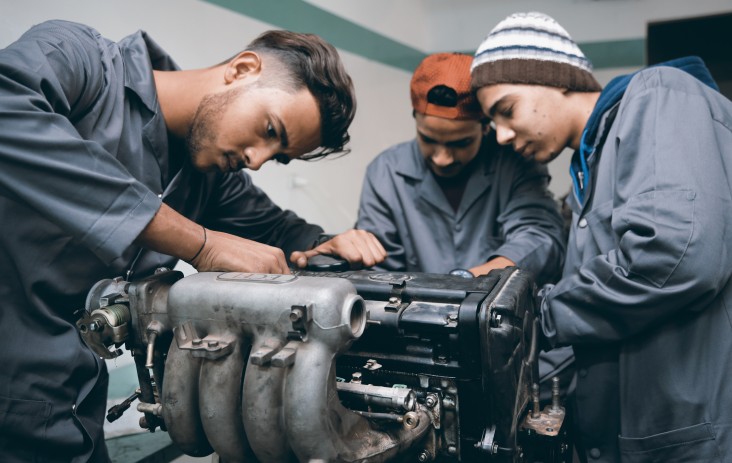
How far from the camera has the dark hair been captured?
143 cm

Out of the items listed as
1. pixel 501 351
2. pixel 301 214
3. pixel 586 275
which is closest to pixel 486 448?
pixel 501 351

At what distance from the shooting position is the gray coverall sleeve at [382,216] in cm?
207

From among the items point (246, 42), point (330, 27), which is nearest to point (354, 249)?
point (246, 42)

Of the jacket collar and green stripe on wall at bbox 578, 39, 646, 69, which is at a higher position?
the jacket collar

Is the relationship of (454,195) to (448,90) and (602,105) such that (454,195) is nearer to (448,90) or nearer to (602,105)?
(448,90)

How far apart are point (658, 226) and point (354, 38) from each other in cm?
216

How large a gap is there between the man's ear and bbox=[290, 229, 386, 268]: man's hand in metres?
0.46

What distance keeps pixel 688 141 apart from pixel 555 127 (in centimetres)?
46

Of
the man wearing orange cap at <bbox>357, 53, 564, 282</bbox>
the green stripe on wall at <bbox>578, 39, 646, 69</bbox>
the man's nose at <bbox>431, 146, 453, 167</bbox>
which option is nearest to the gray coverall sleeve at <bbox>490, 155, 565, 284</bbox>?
the man wearing orange cap at <bbox>357, 53, 564, 282</bbox>

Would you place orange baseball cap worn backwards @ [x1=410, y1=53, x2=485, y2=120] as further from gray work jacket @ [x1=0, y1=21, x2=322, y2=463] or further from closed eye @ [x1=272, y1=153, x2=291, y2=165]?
gray work jacket @ [x1=0, y1=21, x2=322, y2=463]

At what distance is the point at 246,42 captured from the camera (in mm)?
2217

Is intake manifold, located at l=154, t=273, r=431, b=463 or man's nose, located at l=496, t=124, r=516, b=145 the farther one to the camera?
man's nose, located at l=496, t=124, r=516, b=145

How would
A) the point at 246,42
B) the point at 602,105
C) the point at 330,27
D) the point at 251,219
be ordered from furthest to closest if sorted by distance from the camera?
the point at 330,27, the point at 246,42, the point at 251,219, the point at 602,105

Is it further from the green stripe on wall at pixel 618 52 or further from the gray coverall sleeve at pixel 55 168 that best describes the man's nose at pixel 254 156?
the green stripe on wall at pixel 618 52
